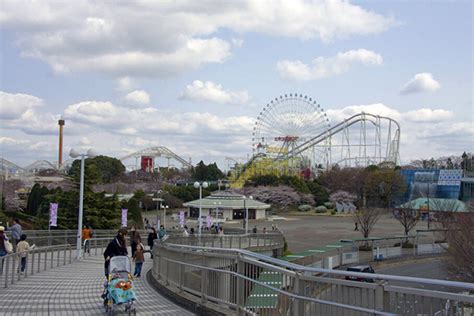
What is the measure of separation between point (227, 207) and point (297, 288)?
284 feet

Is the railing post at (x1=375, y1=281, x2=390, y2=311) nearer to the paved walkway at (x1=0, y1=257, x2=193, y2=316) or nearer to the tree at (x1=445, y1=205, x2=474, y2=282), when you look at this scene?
the paved walkway at (x1=0, y1=257, x2=193, y2=316)

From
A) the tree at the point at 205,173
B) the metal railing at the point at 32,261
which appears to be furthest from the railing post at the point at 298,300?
the tree at the point at 205,173

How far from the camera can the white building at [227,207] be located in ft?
302

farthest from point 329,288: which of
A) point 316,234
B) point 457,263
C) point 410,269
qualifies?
point 316,234

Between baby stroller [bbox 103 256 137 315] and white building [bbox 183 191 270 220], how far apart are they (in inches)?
3071

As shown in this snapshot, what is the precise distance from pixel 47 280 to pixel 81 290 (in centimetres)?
296

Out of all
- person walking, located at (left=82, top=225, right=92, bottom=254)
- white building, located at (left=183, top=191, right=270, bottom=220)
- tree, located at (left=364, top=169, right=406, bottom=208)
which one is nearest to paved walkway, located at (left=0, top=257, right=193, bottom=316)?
person walking, located at (left=82, top=225, right=92, bottom=254)

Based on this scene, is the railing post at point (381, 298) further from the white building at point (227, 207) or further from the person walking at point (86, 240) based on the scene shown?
the white building at point (227, 207)

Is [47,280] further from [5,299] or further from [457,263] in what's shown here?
[457,263]

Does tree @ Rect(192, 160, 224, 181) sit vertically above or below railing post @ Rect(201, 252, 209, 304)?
above

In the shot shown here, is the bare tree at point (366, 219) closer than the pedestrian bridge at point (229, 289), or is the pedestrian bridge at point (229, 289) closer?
the pedestrian bridge at point (229, 289)

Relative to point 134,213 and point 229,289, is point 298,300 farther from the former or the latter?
point 134,213

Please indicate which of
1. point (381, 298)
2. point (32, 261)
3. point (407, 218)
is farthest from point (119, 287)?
point (407, 218)

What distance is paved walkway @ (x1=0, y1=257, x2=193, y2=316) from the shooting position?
11719mm
